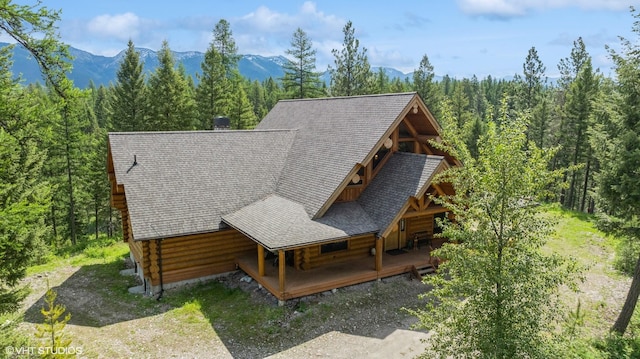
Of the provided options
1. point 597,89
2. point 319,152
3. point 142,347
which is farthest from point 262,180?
point 597,89

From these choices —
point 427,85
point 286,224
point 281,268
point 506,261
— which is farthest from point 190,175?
point 427,85

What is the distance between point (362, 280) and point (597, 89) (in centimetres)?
2945

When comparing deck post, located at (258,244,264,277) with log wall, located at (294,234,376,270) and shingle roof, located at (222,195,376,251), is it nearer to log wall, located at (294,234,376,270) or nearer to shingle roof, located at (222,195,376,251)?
shingle roof, located at (222,195,376,251)

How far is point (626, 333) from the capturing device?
13703mm

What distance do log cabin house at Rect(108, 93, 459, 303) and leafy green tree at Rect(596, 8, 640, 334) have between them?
5.52 meters

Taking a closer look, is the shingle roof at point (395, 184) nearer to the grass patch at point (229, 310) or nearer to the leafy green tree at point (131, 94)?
the grass patch at point (229, 310)

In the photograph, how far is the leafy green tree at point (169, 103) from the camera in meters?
33.2

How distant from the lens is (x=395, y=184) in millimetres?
16906

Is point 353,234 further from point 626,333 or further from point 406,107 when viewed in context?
point 626,333

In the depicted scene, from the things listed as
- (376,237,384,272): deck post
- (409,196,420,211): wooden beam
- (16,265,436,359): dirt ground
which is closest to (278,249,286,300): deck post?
(16,265,436,359): dirt ground

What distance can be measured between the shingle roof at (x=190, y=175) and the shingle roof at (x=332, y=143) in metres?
1.13

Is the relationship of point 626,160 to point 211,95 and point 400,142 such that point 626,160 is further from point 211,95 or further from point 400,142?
point 211,95

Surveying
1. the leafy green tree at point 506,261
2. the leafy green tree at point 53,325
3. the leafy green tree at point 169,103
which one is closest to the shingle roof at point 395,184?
the leafy green tree at point 506,261

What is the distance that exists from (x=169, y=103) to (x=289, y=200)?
2049 centimetres
